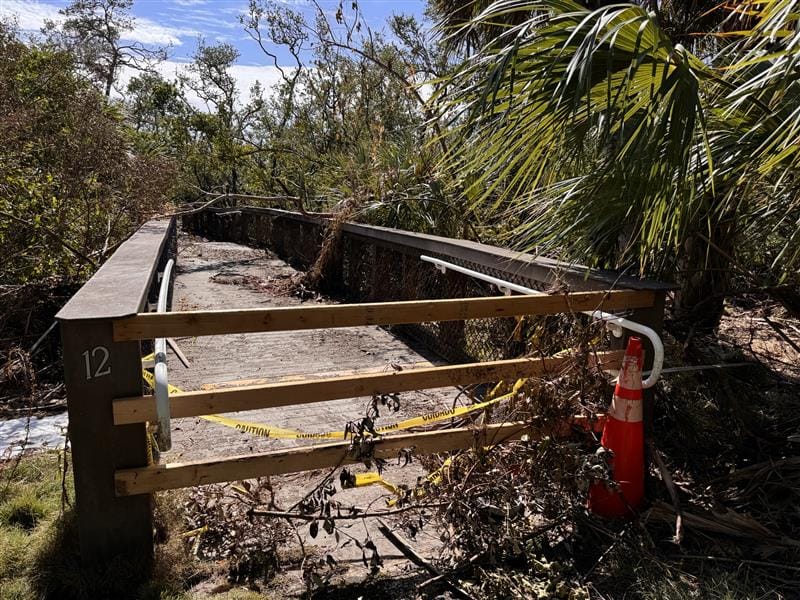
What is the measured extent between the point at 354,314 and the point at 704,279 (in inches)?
125

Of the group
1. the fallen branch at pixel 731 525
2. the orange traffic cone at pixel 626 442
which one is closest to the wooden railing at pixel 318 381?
the orange traffic cone at pixel 626 442

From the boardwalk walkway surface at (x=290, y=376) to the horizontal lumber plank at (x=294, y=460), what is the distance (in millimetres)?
394

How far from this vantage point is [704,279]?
4.58 m

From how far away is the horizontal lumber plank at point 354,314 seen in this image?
2285mm

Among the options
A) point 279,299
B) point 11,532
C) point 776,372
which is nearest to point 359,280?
point 279,299

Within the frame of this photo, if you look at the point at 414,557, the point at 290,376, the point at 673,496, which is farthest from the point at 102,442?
the point at 290,376

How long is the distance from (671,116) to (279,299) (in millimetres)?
7342

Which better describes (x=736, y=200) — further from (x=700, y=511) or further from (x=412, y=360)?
(x=412, y=360)

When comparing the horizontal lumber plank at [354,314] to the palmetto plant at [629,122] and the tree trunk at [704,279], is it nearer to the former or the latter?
the palmetto plant at [629,122]

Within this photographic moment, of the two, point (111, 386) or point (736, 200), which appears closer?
point (111, 386)

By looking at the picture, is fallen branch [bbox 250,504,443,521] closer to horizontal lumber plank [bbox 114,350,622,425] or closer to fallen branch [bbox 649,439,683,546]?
horizontal lumber plank [bbox 114,350,622,425]

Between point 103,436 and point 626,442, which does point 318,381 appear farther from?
point 626,442

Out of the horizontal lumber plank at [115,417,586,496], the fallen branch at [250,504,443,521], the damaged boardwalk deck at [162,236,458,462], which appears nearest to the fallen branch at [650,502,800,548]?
the horizontal lumber plank at [115,417,586,496]

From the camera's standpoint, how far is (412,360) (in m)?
5.95
